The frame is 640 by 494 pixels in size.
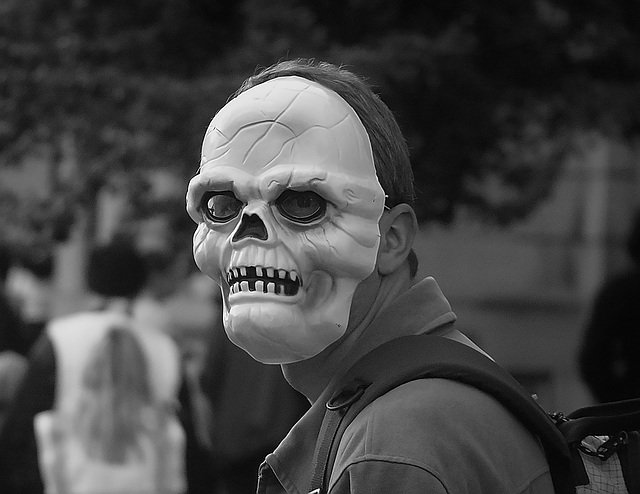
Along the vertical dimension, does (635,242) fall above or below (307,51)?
below

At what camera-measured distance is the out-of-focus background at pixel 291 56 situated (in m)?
5.86

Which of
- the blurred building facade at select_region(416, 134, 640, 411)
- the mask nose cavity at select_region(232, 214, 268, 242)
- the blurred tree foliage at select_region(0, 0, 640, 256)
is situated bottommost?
the blurred building facade at select_region(416, 134, 640, 411)

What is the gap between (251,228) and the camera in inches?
89.3

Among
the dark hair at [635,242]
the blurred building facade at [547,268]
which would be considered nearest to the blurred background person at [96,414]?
the dark hair at [635,242]

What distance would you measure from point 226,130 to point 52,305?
843 centimetres

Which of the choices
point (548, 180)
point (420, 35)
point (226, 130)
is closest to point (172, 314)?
point (548, 180)

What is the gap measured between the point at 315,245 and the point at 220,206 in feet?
0.65

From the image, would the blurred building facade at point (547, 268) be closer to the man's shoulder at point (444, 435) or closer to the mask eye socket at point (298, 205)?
the mask eye socket at point (298, 205)

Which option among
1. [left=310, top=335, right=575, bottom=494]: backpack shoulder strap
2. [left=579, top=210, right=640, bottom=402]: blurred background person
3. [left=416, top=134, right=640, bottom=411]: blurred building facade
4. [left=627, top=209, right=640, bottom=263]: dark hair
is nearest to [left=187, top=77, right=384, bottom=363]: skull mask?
[left=310, top=335, right=575, bottom=494]: backpack shoulder strap

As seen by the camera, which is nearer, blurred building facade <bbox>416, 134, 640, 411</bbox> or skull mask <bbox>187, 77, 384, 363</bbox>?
skull mask <bbox>187, 77, 384, 363</bbox>

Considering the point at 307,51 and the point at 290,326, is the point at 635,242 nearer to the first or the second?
the point at 307,51

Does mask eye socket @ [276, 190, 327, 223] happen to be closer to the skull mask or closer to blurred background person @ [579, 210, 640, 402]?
the skull mask

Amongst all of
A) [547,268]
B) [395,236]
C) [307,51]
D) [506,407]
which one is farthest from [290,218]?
[547,268]

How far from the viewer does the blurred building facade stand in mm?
11984
